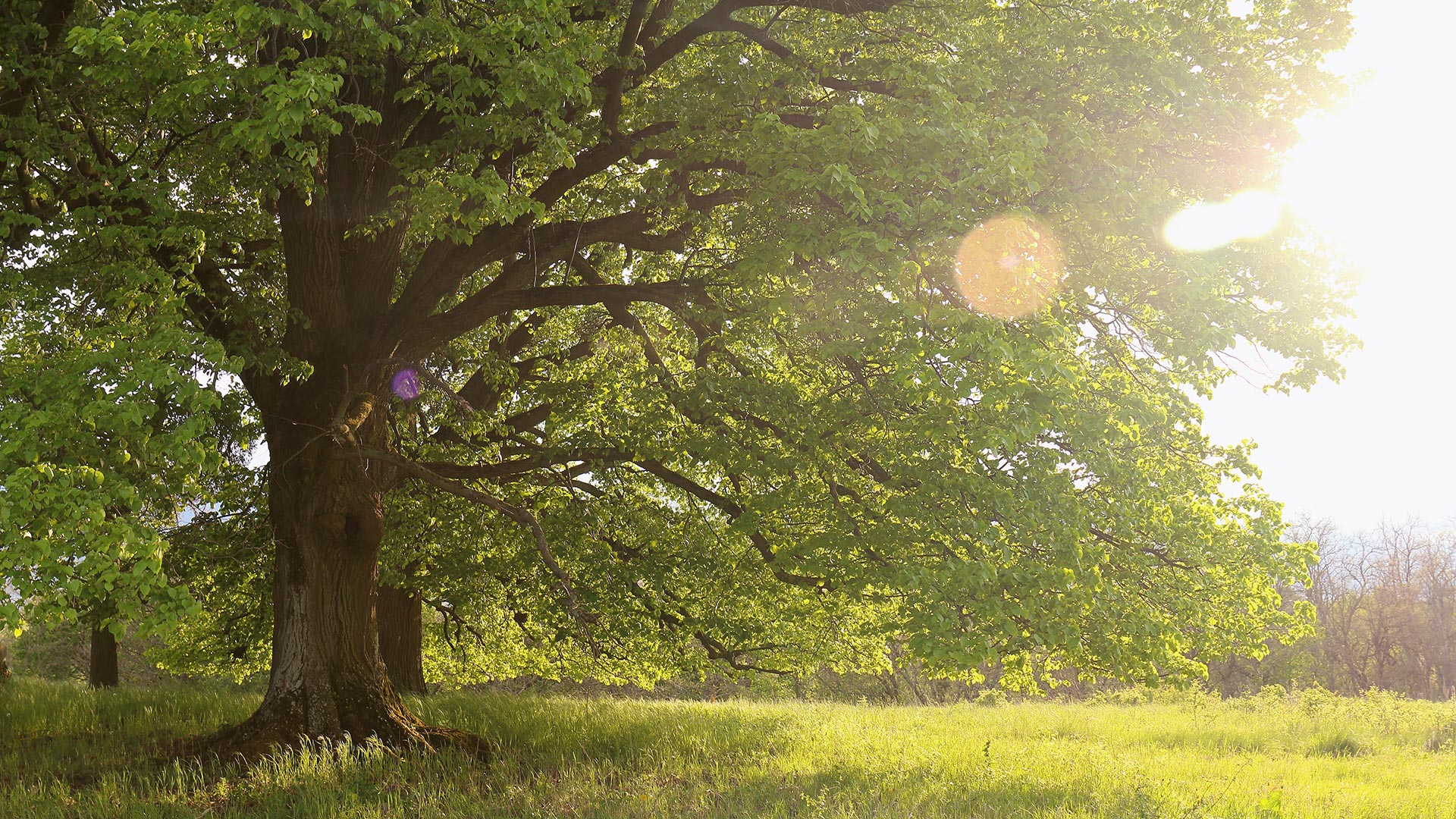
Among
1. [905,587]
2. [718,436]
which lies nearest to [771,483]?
[718,436]

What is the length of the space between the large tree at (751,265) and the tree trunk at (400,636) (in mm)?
3476

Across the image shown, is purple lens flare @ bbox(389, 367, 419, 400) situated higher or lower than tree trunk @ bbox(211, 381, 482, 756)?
higher

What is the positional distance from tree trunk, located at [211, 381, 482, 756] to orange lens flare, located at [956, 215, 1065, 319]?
21.8ft

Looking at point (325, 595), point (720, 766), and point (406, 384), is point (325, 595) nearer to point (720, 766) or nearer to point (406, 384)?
point (406, 384)

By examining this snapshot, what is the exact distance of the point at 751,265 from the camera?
8227 millimetres

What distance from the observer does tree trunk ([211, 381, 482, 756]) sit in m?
9.59

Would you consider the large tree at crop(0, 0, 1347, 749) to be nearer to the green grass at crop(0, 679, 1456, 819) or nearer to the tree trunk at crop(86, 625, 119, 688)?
the green grass at crop(0, 679, 1456, 819)

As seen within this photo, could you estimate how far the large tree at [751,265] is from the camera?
7.23 meters

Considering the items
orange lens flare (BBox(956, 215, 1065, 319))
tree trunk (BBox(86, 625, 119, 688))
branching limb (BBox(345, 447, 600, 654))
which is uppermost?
orange lens flare (BBox(956, 215, 1065, 319))

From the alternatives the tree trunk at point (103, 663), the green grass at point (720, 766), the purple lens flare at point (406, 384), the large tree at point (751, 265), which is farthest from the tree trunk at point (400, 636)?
the tree trunk at point (103, 663)

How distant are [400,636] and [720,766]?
300 inches

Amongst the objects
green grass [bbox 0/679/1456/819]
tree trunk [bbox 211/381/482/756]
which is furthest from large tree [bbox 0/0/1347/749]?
green grass [bbox 0/679/1456/819]

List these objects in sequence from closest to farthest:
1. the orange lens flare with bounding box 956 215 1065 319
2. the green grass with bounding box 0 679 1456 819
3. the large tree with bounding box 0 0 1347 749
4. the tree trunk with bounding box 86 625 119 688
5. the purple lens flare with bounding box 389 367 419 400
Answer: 1. the large tree with bounding box 0 0 1347 749
2. the orange lens flare with bounding box 956 215 1065 319
3. the green grass with bounding box 0 679 1456 819
4. the purple lens flare with bounding box 389 367 419 400
5. the tree trunk with bounding box 86 625 119 688

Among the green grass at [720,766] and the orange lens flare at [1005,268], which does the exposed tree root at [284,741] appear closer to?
the green grass at [720,766]
